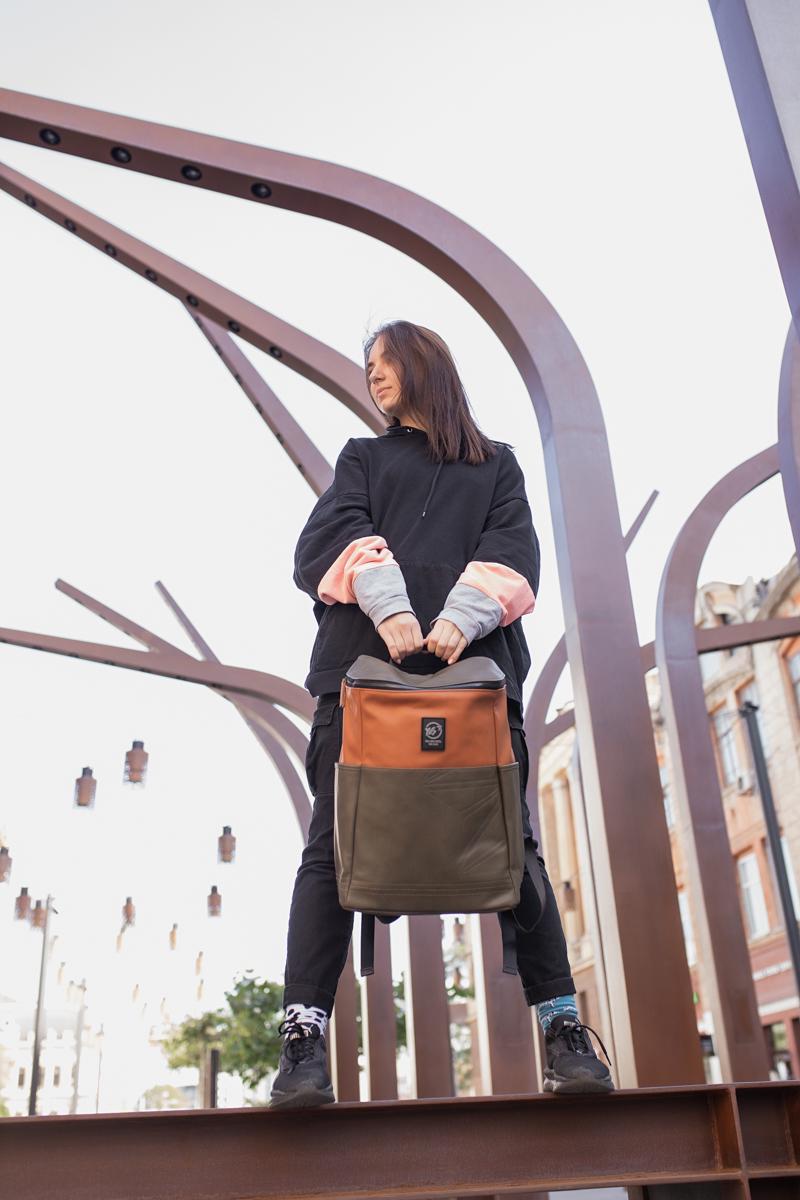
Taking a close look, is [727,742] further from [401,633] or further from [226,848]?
[401,633]

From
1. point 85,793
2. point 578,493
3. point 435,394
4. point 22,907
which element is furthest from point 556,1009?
point 22,907

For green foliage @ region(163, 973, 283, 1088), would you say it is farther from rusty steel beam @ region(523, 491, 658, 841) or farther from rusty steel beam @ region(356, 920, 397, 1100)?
rusty steel beam @ region(523, 491, 658, 841)

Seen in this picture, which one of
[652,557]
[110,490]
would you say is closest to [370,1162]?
[110,490]

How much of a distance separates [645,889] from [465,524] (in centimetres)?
156

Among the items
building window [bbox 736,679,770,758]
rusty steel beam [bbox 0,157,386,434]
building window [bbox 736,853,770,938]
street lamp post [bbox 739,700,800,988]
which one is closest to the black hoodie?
rusty steel beam [bbox 0,157,386,434]

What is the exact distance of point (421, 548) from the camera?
3109 millimetres

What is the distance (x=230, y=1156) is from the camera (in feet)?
7.98

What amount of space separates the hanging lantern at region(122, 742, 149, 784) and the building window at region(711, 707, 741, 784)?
16145mm

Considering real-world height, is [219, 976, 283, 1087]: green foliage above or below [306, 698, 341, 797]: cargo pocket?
above

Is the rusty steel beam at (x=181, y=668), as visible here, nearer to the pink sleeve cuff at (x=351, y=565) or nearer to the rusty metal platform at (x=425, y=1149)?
the pink sleeve cuff at (x=351, y=565)

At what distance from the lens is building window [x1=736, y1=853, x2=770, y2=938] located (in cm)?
2491

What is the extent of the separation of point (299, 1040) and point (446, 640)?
1008mm

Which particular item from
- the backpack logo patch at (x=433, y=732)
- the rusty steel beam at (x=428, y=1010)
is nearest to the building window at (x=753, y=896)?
the rusty steel beam at (x=428, y=1010)

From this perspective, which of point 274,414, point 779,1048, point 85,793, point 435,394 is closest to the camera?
point 435,394
